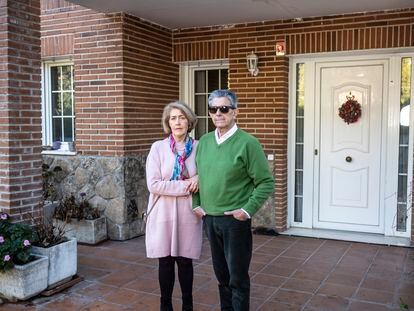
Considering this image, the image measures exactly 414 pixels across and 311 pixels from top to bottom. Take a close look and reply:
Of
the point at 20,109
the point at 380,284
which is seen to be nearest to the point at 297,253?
the point at 380,284

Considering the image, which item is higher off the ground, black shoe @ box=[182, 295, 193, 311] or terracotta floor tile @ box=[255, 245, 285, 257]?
black shoe @ box=[182, 295, 193, 311]

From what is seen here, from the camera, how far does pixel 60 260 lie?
4.11 metres

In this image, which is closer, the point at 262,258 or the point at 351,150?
the point at 262,258

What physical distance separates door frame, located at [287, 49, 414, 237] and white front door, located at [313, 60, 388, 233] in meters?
0.06

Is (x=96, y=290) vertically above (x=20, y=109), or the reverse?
(x=20, y=109)

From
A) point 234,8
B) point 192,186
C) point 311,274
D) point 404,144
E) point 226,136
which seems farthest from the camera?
point 404,144

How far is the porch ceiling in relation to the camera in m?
5.12

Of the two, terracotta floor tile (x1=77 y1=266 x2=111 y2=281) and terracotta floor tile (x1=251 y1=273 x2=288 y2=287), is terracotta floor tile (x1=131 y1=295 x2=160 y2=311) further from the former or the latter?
terracotta floor tile (x1=251 y1=273 x2=288 y2=287)

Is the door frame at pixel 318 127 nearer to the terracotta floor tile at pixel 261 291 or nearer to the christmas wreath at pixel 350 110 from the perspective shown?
the christmas wreath at pixel 350 110

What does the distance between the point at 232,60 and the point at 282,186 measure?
5.93 feet

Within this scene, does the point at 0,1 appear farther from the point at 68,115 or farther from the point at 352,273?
the point at 352,273

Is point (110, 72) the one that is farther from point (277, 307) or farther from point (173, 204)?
point (277, 307)

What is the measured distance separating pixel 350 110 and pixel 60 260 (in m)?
3.80

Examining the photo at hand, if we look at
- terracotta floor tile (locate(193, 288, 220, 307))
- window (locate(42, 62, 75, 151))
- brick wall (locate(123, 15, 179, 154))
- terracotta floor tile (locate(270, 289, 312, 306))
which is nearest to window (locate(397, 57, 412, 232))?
terracotta floor tile (locate(270, 289, 312, 306))
